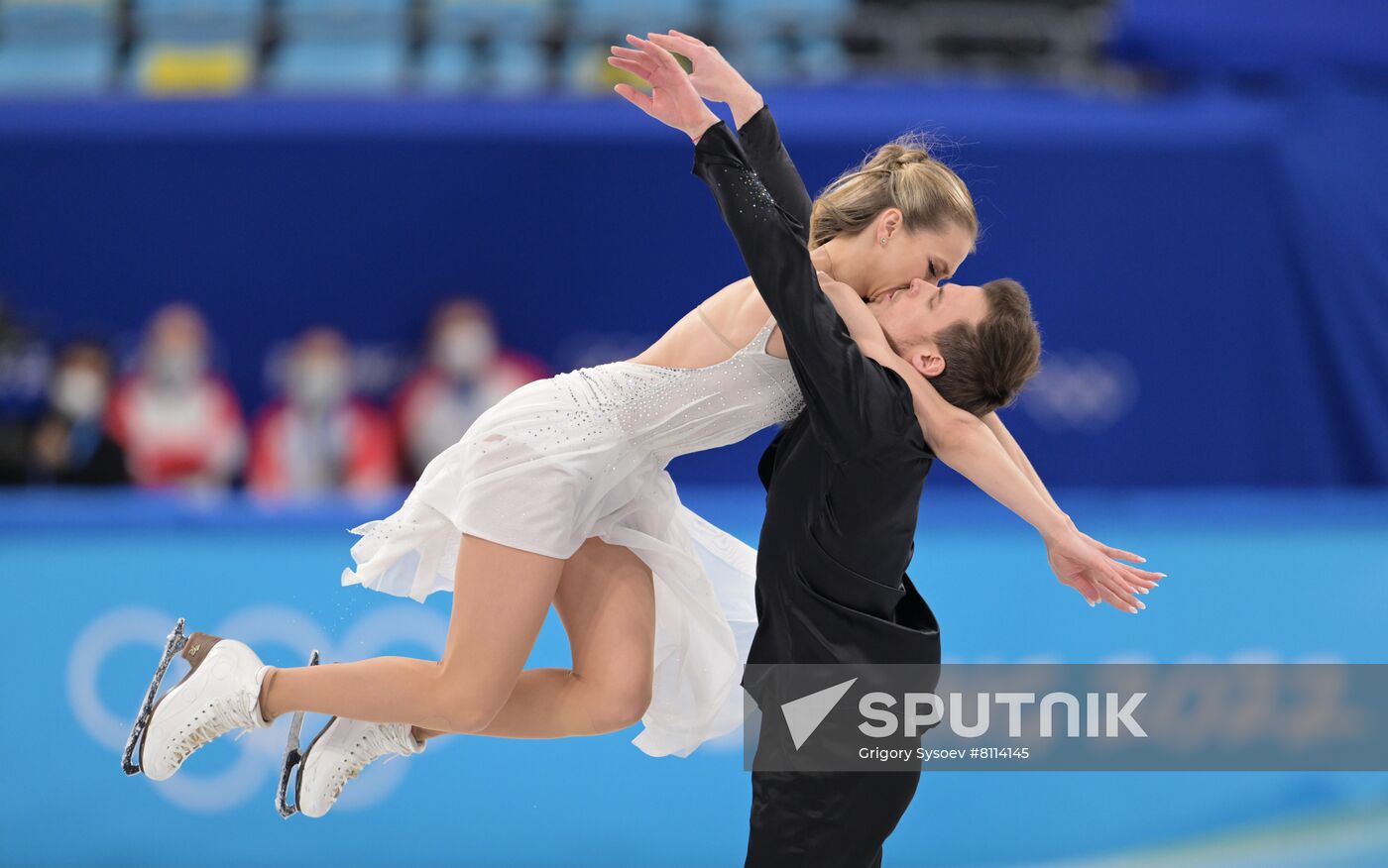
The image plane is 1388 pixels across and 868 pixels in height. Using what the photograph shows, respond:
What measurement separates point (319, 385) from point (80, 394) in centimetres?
100

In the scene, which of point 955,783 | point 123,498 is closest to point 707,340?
point 955,783

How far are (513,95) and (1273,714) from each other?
4456 mm

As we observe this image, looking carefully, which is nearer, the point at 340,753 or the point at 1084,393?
the point at 340,753

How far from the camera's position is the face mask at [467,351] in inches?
263

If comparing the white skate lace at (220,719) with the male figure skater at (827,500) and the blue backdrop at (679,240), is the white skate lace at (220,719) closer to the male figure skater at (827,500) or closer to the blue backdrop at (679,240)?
the male figure skater at (827,500)

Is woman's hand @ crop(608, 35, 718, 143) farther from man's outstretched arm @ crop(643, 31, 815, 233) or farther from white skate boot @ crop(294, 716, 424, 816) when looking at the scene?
white skate boot @ crop(294, 716, 424, 816)

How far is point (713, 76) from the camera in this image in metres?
2.69

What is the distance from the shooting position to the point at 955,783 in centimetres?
410

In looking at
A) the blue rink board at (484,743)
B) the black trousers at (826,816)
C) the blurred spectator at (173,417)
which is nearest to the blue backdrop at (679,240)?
the blurred spectator at (173,417)

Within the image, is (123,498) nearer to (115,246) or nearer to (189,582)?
(189,582)

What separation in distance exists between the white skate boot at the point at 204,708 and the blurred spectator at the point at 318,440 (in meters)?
3.43

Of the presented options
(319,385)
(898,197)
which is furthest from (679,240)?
(898,197)

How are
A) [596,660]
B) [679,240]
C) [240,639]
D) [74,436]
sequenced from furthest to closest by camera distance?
[679,240], [74,436], [240,639], [596,660]

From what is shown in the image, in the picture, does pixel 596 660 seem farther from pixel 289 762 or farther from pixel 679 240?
pixel 679 240
